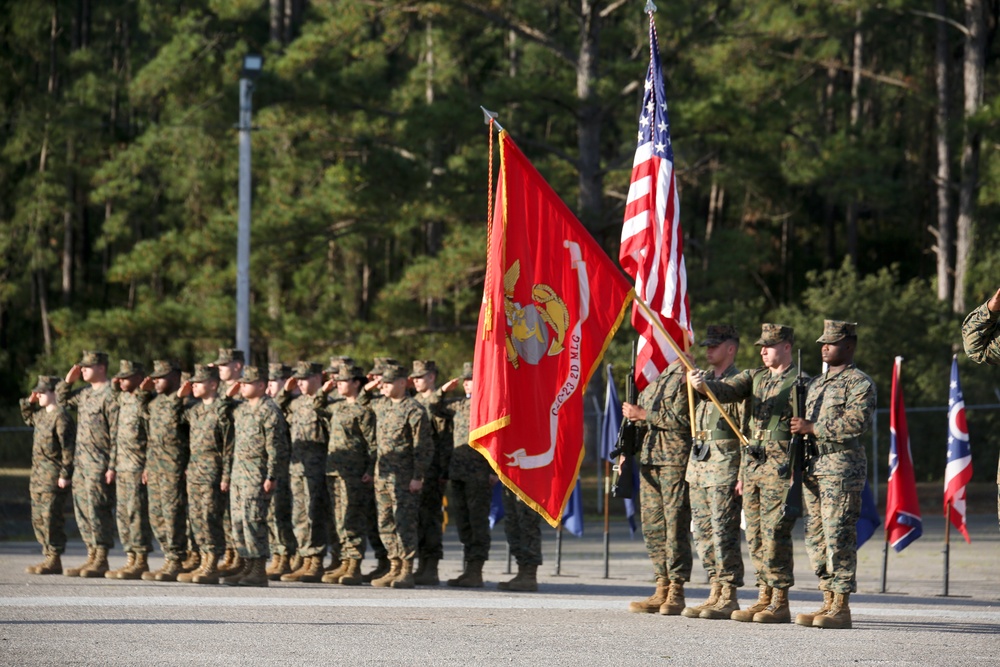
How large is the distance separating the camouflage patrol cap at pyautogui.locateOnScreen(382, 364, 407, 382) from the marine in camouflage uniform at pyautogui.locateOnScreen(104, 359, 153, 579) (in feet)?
7.62

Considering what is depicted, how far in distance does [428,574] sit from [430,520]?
19.6 inches

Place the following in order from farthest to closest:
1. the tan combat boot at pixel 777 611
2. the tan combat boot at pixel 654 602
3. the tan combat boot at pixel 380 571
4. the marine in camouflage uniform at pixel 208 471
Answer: the tan combat boot at pixel 380 571, the marine in camouflage uniform at pixel 208 471, the tan combat boot at pixel 654 602, the tan combat boot at pixel 777 611

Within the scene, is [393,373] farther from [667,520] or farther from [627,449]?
[667,520]

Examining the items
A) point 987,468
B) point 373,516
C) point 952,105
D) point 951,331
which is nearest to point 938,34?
point 952,105

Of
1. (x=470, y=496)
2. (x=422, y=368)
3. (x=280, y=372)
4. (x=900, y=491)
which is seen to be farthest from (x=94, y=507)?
(x=900, y=491)

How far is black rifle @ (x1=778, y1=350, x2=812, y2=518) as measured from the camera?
9914mm

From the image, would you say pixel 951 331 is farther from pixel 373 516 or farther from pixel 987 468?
pixel 373 516

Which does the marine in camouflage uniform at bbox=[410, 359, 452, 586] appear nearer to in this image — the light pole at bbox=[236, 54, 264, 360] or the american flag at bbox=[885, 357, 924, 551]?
the american flag at bbox=[885, 357, 924, 551]

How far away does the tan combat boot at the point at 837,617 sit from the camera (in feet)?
32.0

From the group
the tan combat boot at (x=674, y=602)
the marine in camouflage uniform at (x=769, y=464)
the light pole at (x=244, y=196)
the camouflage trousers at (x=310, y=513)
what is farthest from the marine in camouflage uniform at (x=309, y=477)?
the light pole at (x=244, y=196)

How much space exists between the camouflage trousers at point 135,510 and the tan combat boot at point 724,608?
218 inches

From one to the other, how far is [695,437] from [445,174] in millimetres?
19094

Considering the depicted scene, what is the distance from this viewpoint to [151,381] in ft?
45.1

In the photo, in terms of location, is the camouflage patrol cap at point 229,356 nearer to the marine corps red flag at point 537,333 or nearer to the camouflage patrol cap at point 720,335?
the marine corps red flag at point 537,333
